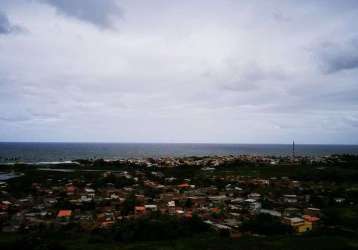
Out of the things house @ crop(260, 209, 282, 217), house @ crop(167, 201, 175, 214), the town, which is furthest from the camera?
house @ crop(167, 201, 175, 214)

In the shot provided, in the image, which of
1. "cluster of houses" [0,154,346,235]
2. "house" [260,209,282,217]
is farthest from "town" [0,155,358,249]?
"house" [260,209,282,217]

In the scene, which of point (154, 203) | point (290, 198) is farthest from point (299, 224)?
point (154, 203)

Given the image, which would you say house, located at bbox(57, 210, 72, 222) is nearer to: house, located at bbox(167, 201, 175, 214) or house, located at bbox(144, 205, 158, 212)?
house, located at bbox(144, 205, 158, 212)

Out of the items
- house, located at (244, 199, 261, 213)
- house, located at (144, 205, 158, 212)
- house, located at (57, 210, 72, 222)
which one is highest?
house, located at (244, 199, 261, 213)

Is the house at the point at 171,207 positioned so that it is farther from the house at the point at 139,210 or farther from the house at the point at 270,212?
the house at the point at 270,212

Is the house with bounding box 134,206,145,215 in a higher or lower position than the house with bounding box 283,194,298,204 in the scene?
lower

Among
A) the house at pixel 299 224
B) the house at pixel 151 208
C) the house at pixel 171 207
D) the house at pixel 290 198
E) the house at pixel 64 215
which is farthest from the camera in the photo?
the house at pixel 290 198

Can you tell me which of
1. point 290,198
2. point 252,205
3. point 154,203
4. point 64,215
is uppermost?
point 290,198

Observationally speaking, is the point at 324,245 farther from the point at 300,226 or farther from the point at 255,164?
the point at 255,164

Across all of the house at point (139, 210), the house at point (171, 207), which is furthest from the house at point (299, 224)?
the house at point (139, 210)

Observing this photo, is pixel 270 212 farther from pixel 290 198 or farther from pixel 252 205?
pixel 290 198

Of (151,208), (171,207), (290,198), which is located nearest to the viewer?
(151,208)
